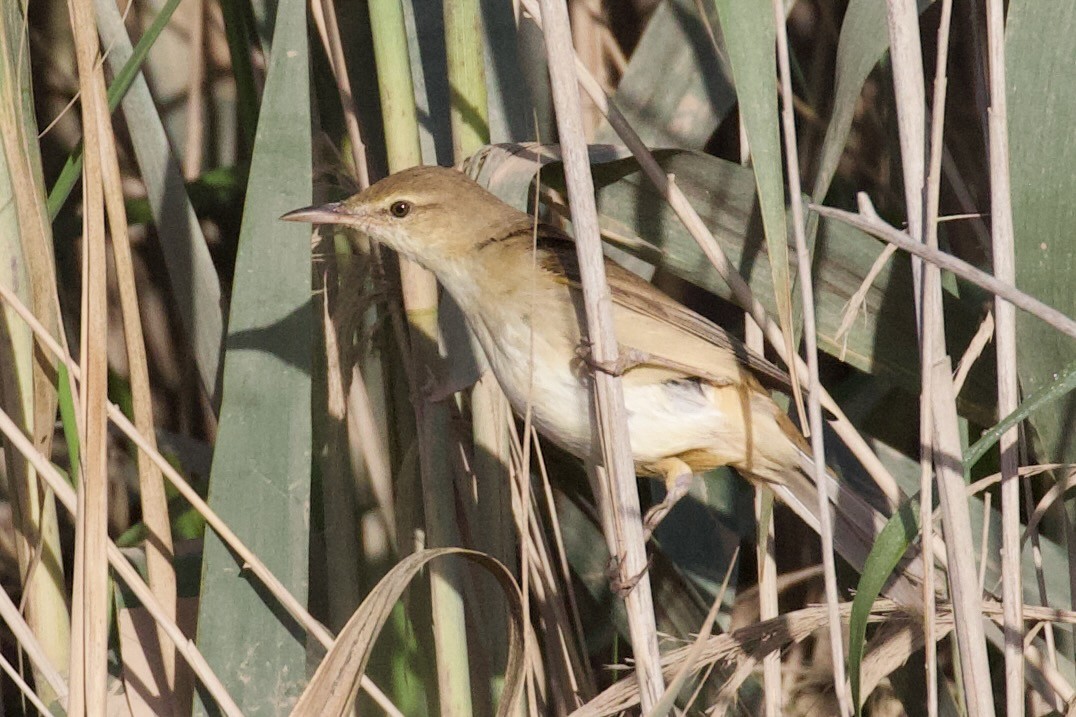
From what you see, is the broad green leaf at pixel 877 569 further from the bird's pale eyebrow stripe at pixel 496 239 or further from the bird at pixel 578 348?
the bird's pale eyebrow stripe at pixel 496 239

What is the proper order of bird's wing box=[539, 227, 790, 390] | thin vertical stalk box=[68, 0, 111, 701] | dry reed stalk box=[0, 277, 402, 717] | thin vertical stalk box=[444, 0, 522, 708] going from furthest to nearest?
bird's wing box=[539, 227, 790, 390]
thin vertical stalk box=[444, 0, 522, 708]
dry reed stalk box=[0, 277, 402, 717]
thin vertical stalk box=[68, 0, 111, 701]

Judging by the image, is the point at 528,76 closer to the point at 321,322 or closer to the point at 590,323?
the point at 321,322

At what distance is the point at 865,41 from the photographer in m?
1.55

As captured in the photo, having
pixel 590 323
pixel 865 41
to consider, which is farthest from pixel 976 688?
pixel 865 41

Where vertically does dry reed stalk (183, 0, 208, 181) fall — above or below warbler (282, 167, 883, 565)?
above

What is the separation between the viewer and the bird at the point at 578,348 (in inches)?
73.1

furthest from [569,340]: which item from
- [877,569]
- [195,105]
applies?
[195,105]

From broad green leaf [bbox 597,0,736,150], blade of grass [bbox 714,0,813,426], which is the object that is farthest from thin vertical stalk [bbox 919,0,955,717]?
broad green leaf [bbox 597,0,736,150]

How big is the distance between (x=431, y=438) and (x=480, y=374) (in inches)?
5.9

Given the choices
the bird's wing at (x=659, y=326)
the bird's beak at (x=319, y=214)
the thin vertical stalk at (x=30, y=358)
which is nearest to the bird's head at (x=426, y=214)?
the bird's beak at (x=319, y=214)

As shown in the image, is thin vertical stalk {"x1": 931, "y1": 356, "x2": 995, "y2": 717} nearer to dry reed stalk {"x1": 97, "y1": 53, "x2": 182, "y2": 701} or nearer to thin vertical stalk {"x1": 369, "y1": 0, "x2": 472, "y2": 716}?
thin vertical stalk {"x1": 369, "y1": 0, "x2": 472, "y2": 716}

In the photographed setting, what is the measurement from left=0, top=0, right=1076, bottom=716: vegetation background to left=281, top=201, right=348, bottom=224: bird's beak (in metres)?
0.02

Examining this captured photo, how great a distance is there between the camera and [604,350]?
150 cm

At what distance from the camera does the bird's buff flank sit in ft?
6.13
